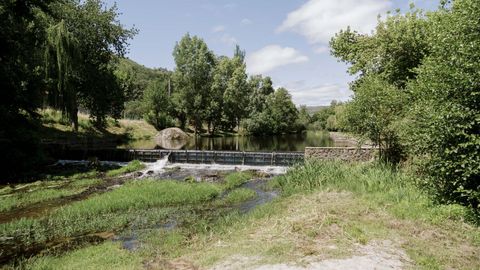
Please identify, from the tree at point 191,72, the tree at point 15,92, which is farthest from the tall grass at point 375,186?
the tree at point 191,72

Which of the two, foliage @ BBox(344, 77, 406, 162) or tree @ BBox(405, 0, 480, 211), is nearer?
tree @ BBox(405, 0, 480, 211)

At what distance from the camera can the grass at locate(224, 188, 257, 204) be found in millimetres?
16873

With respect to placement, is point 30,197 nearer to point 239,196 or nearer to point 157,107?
point 239,196

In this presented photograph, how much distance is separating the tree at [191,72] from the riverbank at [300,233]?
47.2 metres

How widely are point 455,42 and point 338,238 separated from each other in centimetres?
775

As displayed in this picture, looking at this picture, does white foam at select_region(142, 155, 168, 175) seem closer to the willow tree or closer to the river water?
the river water

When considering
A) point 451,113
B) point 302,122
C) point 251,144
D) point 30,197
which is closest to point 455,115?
point 451,113

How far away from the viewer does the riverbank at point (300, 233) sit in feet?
25.8

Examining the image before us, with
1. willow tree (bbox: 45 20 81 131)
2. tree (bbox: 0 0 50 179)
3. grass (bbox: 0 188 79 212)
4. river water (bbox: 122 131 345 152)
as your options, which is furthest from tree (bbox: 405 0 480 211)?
willow tree (bbox: 45 20 81 131)

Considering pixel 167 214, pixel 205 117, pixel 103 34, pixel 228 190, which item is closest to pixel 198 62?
pixel 205 117

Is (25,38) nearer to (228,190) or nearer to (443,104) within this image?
(228,190)

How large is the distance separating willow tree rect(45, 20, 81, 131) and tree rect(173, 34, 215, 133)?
25.5m

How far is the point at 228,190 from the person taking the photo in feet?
64.3

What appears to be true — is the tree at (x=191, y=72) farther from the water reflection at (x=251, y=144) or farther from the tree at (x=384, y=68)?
the tree at (x=384, y=68)
